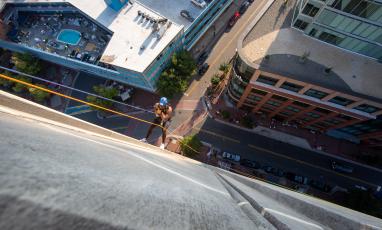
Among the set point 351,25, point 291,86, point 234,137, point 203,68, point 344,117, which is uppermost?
point 351,25

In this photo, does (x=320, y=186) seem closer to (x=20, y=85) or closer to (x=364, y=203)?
(x=364, y=203)

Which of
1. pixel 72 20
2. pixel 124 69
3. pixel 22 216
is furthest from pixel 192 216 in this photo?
pixel 72 20

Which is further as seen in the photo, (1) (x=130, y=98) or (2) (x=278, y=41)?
(1) (x=130, y=98)

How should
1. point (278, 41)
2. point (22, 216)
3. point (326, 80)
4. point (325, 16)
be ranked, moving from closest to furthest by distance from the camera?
point (22, 216)
point (325, 16)
point (326, 80)
point (278, 41)

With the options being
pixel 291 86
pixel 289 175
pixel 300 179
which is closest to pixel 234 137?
pixel 289 175

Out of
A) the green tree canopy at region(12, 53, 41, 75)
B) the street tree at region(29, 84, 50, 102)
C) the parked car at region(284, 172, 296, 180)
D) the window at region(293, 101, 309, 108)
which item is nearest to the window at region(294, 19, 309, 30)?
the window at region(293, 101, 309, 108)

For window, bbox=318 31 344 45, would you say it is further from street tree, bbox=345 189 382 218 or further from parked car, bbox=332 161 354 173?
street tree, bbox=345 189 382 218

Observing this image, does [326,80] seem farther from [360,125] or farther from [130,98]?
[130,98]
